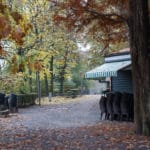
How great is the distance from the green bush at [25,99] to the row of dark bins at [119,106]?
1042 cm

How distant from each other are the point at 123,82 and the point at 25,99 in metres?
8.22

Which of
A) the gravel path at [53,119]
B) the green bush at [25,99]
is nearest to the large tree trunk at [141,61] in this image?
the gravel path at [53,119]

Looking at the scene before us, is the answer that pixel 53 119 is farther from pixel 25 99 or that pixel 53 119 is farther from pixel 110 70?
pixel 25 99

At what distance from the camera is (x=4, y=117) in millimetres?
20141

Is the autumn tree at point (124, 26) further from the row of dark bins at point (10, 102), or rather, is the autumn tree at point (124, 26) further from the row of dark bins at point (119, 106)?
the row of dark bins at point (10, 102)

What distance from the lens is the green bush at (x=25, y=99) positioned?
27.0 m

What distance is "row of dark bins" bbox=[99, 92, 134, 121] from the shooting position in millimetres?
16609

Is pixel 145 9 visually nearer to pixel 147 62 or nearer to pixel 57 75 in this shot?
pixel 147 62

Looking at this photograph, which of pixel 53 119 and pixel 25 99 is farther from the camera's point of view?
pixel 25 99

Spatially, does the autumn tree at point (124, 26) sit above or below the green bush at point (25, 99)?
above

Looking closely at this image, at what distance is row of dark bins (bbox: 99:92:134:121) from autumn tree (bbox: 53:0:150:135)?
8.25 feet

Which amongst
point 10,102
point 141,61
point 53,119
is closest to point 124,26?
point 141,61

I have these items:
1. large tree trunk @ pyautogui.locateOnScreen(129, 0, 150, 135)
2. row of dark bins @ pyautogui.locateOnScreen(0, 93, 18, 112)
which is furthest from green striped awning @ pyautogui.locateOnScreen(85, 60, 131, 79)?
large tree trunk @ pyautogui.locateOnScreen(129, 0, 150, 135)

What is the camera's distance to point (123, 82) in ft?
74.4
